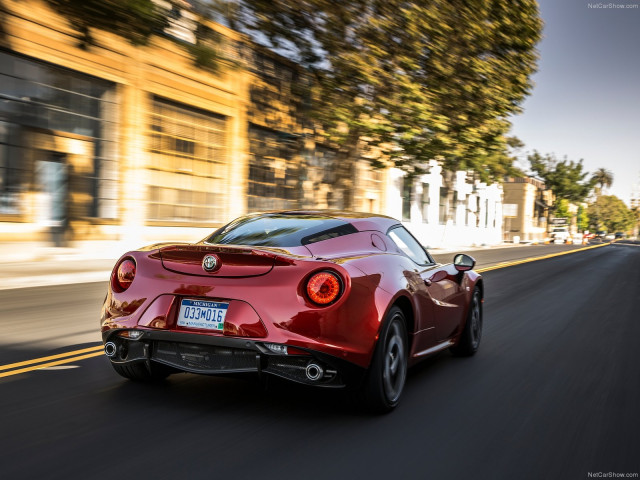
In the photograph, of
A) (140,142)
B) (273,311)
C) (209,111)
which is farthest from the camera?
(209,111)

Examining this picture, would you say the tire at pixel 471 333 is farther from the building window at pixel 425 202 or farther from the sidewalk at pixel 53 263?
the building window at pixel 425 202

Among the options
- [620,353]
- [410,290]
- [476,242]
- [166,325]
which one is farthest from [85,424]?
[476,242]

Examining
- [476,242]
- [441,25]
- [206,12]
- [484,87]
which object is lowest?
[476,242]

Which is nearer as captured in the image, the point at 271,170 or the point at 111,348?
the point at 111,348

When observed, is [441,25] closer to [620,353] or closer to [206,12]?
[206,12]

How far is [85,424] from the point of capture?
13.0 feet

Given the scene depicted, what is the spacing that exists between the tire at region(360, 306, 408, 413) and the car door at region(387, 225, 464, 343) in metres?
0.64

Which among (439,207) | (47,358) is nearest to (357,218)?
(47,358)

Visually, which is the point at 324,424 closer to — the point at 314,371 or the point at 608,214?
the point at 314,371

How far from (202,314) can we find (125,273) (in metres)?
0.74

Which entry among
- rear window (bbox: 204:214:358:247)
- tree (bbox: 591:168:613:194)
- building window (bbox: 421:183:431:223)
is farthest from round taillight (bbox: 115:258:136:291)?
tree (bbox: 591:168:613:194)

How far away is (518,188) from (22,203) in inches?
3369

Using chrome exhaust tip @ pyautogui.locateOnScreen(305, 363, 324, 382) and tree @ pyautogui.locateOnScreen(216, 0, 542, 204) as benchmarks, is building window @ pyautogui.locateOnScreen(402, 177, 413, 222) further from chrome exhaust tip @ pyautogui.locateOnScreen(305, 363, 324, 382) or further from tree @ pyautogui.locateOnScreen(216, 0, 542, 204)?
chrome exhaust tip @ pyautogui.locateOnScreen(305, 363, 324, 382)

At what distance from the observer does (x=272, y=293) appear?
401 cm
